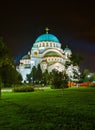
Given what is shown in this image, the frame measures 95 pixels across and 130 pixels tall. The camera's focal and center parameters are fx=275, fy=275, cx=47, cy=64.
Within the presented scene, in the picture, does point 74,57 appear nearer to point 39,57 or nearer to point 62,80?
point 62,80

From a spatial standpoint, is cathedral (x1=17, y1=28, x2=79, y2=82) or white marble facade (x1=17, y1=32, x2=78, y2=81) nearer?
cathedral (x1=17, y1=28, x2=79, y2=82)

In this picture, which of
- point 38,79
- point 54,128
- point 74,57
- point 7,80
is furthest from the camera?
point 38,79

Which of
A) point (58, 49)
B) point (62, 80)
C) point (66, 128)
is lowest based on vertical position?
point (66, 128)

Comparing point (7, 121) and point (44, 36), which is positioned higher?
point (44, 36)

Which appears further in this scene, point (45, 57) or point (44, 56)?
point (44, 56)

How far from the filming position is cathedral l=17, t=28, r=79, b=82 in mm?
103050

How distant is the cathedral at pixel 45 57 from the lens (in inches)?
4057

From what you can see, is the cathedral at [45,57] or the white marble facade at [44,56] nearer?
the cathedral at [45,57]

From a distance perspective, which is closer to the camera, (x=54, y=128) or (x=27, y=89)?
(x=54, y=128)

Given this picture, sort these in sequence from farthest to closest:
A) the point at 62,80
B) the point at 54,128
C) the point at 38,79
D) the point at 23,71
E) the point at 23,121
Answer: the point at 23,71 → the point at 38,79 → the point at 62,80 → the point at 23,121 → the point at 54,128

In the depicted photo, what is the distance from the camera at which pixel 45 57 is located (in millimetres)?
106000

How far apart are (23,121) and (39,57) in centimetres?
9906

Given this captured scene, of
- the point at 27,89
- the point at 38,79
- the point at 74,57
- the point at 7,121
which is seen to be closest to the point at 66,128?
the point at 7,121

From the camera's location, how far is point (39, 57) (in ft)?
357
